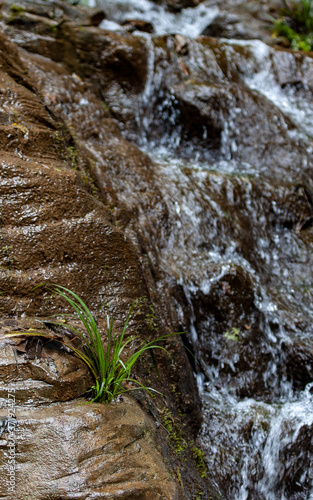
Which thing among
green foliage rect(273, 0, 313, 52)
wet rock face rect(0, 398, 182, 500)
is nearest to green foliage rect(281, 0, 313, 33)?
green foliage rect(273, 0, 313, 52)

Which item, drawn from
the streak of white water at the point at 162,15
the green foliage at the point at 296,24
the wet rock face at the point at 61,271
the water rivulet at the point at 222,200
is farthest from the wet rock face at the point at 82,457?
the green foliage at the point at 296,24

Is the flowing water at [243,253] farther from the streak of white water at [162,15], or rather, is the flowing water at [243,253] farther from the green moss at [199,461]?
the streak of white water at [162,15]

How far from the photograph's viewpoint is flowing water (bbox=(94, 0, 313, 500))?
293 centimetres

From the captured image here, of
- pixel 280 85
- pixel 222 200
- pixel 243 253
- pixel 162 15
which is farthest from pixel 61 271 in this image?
pixel 162 15

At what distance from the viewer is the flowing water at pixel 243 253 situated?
2926 mm

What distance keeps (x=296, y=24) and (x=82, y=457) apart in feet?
32.3

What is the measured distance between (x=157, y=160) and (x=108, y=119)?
777 mm

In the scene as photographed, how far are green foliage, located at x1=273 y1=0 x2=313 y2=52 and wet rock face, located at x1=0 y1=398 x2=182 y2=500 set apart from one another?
8509mm

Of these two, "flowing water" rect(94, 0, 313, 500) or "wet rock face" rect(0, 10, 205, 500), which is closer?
"wet rock face" rect(0, 10, 205, 500)

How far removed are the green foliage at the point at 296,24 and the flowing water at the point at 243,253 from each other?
67.8 inches

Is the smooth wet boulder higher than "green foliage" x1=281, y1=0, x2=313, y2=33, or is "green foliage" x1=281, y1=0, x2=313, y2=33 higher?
"green foliage" x1=281, y1=0, x2=313, y2=33

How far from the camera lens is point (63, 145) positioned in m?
2.93

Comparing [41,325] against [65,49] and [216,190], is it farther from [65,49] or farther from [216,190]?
[65,49]

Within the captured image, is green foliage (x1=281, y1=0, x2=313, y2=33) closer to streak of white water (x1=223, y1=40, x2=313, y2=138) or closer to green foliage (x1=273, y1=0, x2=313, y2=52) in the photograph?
green foliage (x1=273, y1=0, x2=313, y2=52)
